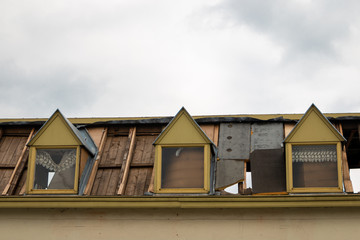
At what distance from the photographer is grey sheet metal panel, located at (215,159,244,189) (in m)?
13.6

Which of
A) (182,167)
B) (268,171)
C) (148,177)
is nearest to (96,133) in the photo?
(148,177)

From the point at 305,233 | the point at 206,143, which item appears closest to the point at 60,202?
the point at 206,143

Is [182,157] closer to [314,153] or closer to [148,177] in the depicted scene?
[148,177]

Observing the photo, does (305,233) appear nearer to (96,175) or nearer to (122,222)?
(122,222)

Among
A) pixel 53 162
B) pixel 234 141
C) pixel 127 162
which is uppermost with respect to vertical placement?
pixel 234 141

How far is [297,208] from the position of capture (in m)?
12.5

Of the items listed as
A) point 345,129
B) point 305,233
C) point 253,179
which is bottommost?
point 305,233

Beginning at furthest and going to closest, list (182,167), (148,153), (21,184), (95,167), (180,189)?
(148,153), (95,167), (21,184), (182,167), (180,189)

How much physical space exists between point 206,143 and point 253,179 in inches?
56.3

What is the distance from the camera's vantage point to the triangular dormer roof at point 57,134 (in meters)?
14.1

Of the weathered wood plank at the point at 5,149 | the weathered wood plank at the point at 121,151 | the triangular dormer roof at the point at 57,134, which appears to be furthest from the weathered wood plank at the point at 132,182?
the weathered wood plank at the point at 5,149

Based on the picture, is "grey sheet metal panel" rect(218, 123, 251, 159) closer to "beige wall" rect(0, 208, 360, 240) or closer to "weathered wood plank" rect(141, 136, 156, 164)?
"weathered wood plank" rect(141, 136, 156, 164)

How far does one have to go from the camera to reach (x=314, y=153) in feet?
43.7

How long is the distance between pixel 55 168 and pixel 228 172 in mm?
4335
